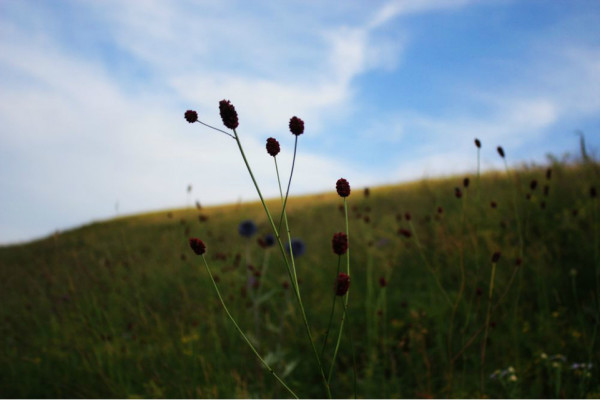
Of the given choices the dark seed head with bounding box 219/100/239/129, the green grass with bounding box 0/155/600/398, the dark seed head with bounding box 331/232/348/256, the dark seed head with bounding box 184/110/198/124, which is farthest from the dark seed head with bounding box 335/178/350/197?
the green grass with bounding box 0/155/600/398

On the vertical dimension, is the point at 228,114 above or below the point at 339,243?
above

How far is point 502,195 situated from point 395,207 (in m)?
3.28

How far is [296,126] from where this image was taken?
107cm

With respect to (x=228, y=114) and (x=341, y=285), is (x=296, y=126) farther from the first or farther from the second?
(x=341, y=285)

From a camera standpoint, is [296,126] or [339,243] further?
[296,126]

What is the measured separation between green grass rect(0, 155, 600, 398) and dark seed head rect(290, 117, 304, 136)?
1.12 meters

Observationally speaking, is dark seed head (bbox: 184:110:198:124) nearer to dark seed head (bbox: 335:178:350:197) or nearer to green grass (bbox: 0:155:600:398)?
dark seed head (bbox: 335:178:350:197)

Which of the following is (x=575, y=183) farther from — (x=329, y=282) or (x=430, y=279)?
(x=329, y=282)

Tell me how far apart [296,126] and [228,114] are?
7.4 inches

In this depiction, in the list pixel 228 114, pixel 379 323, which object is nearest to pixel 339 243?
pixel 228 114

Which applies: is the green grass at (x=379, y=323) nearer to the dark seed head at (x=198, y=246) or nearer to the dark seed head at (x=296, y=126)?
the dark seed head at (x=296, y=126)

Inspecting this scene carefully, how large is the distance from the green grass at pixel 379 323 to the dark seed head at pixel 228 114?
1279 millimetres

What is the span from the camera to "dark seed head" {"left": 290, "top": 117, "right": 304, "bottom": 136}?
1067mm

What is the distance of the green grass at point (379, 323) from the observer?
2355 mm
